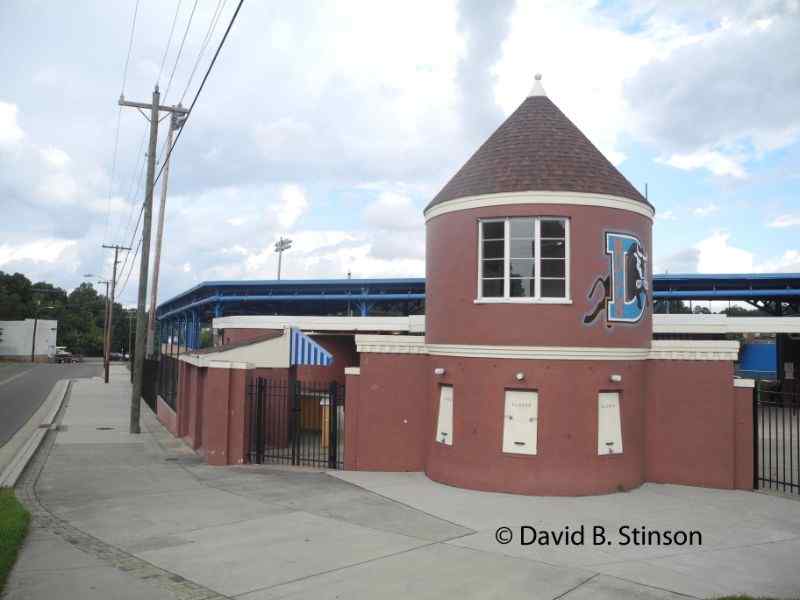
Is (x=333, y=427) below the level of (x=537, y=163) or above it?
below

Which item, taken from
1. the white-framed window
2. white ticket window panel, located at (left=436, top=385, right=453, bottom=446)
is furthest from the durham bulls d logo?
white ticket window panel, located at (left=436, top=385, right=453, bottom=446)

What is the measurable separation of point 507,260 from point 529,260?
427 millimetres

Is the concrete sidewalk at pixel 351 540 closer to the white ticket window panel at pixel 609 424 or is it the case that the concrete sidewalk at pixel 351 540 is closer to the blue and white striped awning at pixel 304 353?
the white ticket window panel at pixel 609 424

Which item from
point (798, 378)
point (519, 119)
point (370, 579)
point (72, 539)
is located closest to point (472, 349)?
point (519, 119)

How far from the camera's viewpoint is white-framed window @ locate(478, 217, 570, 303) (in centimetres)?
1354

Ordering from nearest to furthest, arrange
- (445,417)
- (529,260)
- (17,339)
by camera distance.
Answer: (529,260) < (445,417) < (17,339)

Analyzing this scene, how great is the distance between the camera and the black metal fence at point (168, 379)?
23.9 meters

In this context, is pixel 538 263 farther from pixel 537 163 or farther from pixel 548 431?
pixel 548 431

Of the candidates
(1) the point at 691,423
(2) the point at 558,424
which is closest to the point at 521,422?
(2) the point at 558,424

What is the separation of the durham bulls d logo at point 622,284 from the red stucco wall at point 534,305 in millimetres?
142

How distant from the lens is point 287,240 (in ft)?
267

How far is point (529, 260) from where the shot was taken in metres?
13.6

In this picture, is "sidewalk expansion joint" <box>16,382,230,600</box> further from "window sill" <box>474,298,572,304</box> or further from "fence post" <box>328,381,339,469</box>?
"window sill" <box>474,298,572,304</box>

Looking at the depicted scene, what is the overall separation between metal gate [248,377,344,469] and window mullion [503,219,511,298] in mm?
4520
